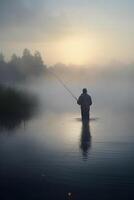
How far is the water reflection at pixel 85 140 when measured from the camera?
1470 cm

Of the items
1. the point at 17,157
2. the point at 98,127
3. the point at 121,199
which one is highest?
the point at 98,127

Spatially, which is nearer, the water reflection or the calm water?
the calm water

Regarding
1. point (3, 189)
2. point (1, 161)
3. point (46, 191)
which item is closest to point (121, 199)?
point (46, 191)

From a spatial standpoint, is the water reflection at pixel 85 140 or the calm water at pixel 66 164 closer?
the calm water at pixel 66 164

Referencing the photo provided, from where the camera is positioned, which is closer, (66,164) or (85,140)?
(66,164)

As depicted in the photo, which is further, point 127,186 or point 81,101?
point 81,101

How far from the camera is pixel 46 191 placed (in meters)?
9.52

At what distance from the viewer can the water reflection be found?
14.7m

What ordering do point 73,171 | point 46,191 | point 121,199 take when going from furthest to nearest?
point 73,171
point 46,191
point 121,199

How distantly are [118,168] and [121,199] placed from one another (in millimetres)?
2986

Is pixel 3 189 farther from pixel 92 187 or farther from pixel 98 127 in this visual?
pixel 98 127

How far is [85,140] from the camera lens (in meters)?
17.6

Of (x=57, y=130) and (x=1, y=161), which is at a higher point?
(x=57, y=130)

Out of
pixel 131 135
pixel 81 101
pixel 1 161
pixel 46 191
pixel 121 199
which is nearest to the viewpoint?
pixel 121 199
